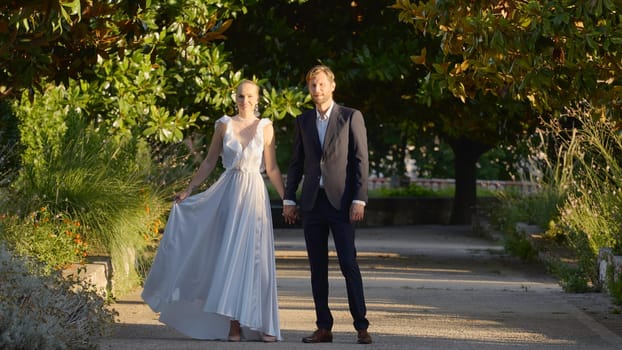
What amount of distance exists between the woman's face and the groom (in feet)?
1.89

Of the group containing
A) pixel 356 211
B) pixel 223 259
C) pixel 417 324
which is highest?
pixel 356 211

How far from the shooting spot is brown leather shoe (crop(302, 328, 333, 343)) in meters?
9.82

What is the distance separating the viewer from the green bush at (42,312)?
7.38 m

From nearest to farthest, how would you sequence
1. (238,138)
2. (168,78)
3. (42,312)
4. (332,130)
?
(42,312)
(332,130)
(238,138)
(168,78)

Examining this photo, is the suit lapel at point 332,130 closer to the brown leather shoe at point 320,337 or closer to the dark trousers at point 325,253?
the dark trousers at point 325,253

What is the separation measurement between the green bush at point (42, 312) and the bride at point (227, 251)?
4.40 feet

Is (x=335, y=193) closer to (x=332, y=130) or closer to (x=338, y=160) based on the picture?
(x=338, y=160)

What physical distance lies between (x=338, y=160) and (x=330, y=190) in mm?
233

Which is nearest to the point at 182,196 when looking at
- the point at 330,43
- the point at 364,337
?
the point at 364,337

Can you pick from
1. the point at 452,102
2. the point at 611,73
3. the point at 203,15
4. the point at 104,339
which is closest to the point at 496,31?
the point at 611,73

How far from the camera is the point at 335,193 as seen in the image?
9.67m

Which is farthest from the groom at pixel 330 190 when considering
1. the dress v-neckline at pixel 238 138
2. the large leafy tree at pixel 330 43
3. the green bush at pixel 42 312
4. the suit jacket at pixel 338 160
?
the large leafy tree at pixel 330 43

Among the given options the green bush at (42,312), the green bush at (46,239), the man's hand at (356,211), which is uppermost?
the man's hand at (356,211)

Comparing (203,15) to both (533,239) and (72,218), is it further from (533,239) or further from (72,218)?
(533,239)
